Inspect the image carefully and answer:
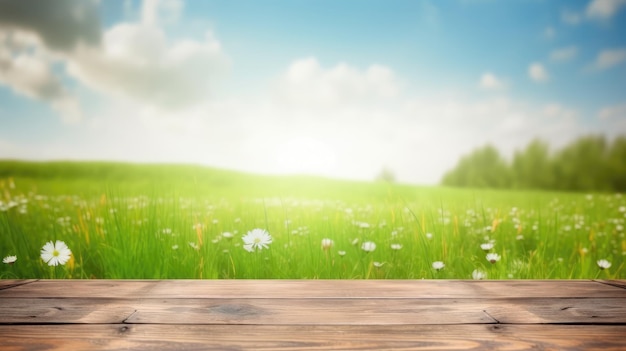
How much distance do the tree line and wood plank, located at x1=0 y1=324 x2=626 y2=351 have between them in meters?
9.42

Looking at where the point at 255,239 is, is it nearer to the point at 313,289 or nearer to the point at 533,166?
the point at 313,289

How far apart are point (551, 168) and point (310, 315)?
14.8 m

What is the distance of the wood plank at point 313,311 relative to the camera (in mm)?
1095

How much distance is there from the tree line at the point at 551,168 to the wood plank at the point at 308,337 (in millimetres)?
9424

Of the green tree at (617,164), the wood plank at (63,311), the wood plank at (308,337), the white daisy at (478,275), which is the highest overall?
the green tree at (617,164)

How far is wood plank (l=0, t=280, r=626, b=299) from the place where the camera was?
1.32m

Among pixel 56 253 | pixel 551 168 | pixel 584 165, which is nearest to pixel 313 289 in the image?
pixel 56 253

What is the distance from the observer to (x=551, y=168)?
529 inches

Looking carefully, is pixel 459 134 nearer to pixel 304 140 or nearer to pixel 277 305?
pixel 304 140

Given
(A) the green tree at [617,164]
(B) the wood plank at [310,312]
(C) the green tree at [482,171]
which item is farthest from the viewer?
(C) the green tree at [482,171]

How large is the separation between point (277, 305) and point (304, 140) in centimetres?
249

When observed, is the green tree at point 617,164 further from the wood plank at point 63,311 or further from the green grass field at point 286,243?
the wood plank at point 63,311

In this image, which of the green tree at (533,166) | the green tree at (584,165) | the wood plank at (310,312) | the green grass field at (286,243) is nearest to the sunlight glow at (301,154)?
the green grass field at (286,243)

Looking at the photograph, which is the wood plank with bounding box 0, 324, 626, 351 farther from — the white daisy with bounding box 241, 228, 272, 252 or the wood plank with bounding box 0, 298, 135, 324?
the white daisy with bounding box 241, 228, 272, 252
